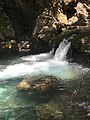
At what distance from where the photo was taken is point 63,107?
8164 millimetres

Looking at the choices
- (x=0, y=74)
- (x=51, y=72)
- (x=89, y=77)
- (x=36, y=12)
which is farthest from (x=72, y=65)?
(x=36, y=12)

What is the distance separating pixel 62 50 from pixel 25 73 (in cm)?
318

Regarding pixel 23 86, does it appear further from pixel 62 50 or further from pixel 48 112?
pixel 62 50

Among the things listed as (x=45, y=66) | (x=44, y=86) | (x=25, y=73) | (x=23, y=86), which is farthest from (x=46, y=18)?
(x=44, y=86)

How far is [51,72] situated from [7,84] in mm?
2217

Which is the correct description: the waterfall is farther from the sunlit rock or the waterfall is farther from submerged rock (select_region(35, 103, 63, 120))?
submerged rock (select_region(35, 103, 63, 120))

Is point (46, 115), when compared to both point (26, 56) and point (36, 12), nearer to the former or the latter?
point (26, 56)

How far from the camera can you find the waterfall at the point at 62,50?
575 inches

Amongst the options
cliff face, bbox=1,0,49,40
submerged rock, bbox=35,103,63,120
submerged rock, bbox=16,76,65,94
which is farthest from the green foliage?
submerged rock, bbox=35,103,63,120

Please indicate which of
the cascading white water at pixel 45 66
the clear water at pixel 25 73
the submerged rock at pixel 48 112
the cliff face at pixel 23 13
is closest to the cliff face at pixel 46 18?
the cliff face at pixel 23 13

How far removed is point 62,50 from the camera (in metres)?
14.9

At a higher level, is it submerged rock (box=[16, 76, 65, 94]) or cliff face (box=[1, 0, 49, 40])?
cliff face (box=[1, 0, 49, 40])

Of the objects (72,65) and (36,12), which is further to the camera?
(36,12)

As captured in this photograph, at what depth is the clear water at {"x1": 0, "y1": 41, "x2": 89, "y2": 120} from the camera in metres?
8.30
